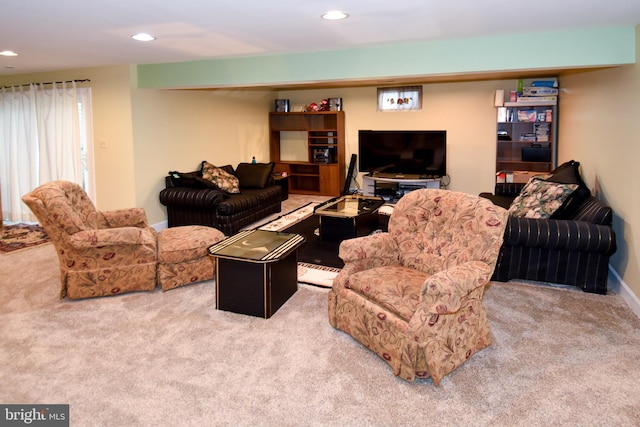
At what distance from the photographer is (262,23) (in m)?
3.36

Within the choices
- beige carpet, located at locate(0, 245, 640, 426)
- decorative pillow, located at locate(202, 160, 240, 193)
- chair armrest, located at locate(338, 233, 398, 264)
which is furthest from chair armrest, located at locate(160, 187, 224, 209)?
chair armrest, located at locate(338, 233, 398, 264)

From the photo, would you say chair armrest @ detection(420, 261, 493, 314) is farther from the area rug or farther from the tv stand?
the tv stand

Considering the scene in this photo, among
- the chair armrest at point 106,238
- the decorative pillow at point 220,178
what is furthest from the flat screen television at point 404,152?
the chair armrest at point 106,238

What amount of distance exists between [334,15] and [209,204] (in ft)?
9.76

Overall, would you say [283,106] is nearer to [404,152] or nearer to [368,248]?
[404,152]

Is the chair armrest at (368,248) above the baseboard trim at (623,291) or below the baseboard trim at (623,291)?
above

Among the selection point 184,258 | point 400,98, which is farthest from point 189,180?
point 400,98

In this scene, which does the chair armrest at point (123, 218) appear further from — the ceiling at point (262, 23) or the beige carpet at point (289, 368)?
the ceiling at point (262, 23)

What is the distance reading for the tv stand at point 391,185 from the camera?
7.62 metres

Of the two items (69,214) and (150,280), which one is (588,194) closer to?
(150,280)

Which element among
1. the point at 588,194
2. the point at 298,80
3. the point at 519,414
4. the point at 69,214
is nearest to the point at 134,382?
the point at 69,214

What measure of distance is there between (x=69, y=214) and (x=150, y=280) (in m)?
0.79

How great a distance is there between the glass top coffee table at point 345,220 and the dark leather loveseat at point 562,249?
1629 millimetres

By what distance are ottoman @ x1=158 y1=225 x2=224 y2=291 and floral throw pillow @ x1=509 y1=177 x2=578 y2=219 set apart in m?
2.75
